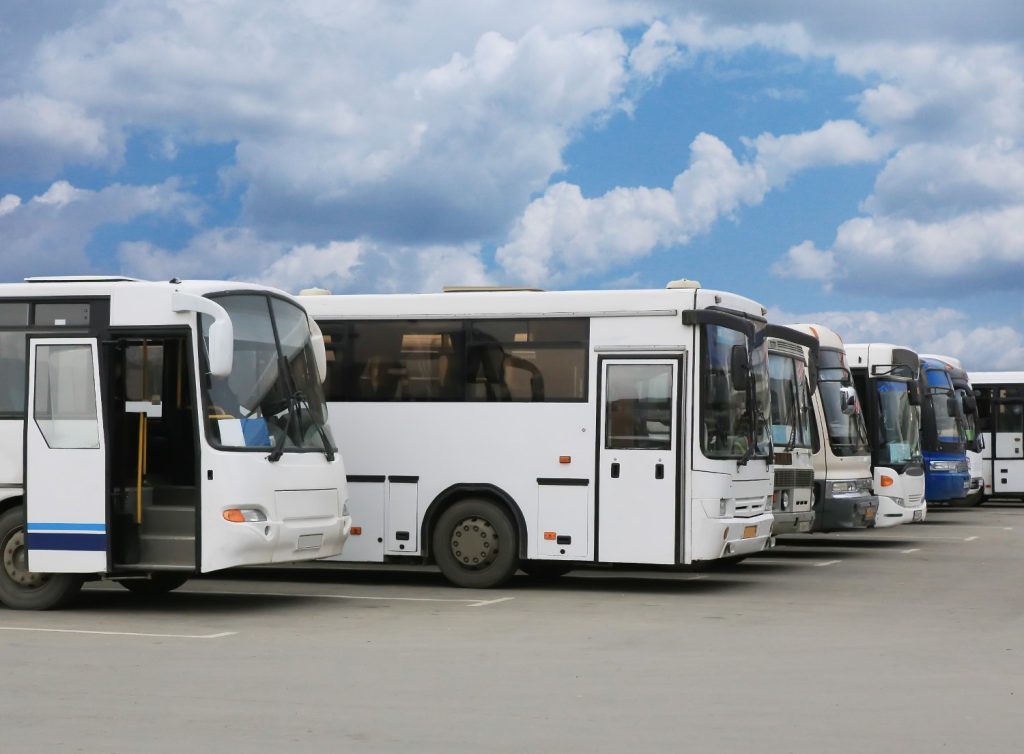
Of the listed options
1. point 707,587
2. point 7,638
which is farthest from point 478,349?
point 7,638

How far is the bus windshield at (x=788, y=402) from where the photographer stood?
2050cm

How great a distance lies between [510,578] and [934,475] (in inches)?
665

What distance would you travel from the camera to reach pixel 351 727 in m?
8.62

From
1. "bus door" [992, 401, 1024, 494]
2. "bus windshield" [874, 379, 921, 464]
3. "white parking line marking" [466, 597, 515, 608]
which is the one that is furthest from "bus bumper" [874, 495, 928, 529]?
"bus door" [992, 401, 1024, 494]

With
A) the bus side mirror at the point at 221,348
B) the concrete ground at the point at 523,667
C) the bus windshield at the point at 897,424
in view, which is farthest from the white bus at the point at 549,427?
the bus windshield at the point at 897,424

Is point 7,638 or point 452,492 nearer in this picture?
point 7,638

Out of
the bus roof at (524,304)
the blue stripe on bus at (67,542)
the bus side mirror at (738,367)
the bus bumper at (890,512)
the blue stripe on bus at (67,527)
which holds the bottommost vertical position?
the bus bumper at (890,512)

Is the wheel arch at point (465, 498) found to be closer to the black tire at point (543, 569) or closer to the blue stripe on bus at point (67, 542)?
the black tire at point (543, 569)

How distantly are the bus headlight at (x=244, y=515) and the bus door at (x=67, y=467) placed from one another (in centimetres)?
120

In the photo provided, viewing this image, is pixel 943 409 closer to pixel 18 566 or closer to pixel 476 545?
pixel 476 545

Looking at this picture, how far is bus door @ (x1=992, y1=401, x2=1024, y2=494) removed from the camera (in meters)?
40.0

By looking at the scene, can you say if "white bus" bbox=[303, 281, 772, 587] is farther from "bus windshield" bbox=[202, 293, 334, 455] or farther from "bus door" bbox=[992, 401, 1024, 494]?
"bus door" bbox=[992, 401, 1024, 494]

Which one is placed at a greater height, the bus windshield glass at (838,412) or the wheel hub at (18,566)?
the bus windshield glass at (838,412)

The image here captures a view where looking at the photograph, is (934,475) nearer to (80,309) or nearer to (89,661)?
(80,309)
